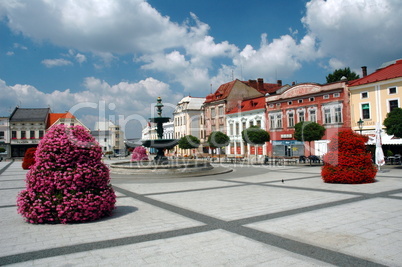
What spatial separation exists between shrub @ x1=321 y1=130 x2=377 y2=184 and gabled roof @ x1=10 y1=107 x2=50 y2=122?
232 ft

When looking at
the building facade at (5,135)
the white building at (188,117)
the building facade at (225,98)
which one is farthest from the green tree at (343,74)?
the building facade at (5,135)

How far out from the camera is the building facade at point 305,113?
34844 mm

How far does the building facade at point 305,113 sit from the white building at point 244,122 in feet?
6.38

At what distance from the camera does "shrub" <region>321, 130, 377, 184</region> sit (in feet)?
45.9

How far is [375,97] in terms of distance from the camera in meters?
31.3

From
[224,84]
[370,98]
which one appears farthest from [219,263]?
[224,84]

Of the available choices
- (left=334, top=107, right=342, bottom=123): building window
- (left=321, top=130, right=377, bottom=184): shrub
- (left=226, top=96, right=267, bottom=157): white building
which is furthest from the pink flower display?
(left=226, top=96, right=267, bottom=157): white building

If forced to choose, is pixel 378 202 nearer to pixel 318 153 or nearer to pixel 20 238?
pixel 20 238

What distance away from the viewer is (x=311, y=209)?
344 inches

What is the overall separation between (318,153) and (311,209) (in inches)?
1199

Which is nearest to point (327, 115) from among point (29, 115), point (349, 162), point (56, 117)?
point (349, 162)

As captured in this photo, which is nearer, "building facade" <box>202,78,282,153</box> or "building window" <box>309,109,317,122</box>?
"building window" <box>309,109,317,122</box>

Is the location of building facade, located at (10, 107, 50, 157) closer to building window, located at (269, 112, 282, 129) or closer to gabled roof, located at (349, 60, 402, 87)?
building window, located at (269, 112, 282, 129)

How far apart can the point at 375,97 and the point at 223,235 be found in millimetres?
30624
